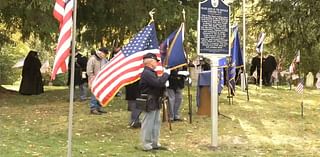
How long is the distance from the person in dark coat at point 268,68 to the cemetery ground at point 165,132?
9.79 metres

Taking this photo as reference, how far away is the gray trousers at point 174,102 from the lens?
43.2ft

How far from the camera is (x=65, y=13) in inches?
308

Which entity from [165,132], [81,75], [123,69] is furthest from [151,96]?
[81,75]

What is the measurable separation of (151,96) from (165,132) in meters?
2.27

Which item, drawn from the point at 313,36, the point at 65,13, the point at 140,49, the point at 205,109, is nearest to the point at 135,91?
the point at 140,49

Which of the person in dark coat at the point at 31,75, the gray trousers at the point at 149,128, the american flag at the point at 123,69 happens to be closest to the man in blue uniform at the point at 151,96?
the gray trousers at the point at 149,128

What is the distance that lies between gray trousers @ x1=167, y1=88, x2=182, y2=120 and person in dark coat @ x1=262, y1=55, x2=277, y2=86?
47.5ft

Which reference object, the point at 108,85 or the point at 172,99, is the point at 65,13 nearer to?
the point at 108,85

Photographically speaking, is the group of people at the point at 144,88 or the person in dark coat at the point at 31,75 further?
the person in dark coat at the point at 31,75

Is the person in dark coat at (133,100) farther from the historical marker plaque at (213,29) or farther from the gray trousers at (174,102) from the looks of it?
the historical marker plaque at (213,29)

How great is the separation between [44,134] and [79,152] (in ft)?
7.48

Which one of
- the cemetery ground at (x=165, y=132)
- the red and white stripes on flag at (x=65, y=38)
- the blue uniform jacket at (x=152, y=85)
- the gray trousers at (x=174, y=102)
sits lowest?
the cemetery ground at (x=165, y=132)

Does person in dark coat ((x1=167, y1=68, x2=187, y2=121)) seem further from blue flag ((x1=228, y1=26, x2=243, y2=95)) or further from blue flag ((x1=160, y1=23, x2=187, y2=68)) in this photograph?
blue flag ((x1=228, y1=26, x2=243, y2=95))

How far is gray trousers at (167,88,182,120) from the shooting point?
1318cm
